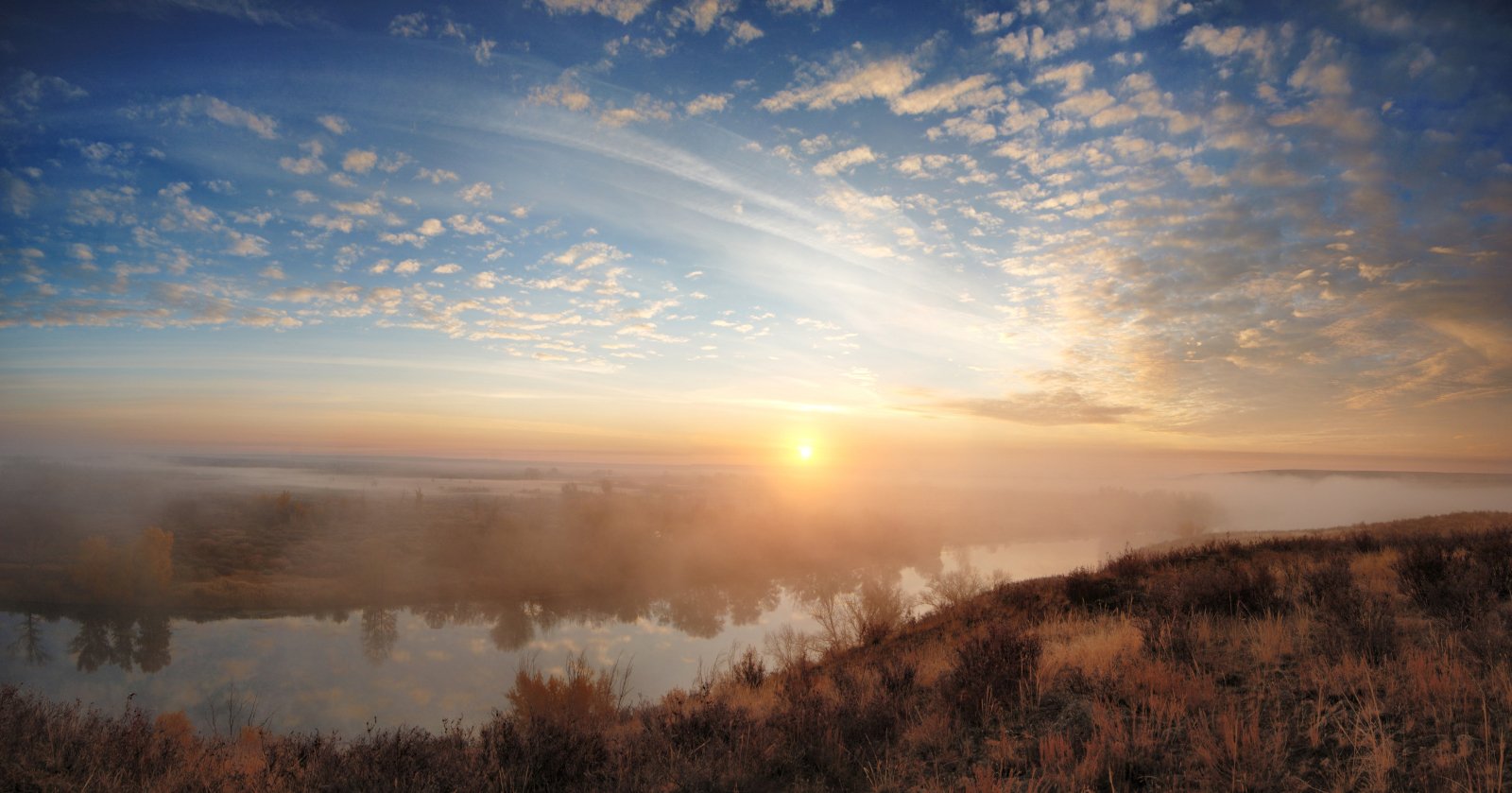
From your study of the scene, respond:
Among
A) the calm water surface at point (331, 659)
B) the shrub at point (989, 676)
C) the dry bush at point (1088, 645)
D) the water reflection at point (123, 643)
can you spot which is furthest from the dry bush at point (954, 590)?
the water reflection at point (123, 643)

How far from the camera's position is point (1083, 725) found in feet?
17.2

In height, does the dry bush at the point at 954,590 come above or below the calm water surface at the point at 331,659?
above

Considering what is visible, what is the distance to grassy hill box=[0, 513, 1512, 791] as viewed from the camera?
4191 mm

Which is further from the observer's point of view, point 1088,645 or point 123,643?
point 123,643

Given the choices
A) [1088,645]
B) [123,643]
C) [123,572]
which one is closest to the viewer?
[1088,645]

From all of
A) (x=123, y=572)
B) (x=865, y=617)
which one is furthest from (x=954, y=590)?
(x=123, y=572)

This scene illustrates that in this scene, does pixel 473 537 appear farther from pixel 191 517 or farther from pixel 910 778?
pixel 910 778

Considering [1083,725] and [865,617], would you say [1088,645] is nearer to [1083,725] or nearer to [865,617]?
[1083,725]

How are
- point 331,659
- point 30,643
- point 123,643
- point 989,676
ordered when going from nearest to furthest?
point 989,676 → point 331,659 → point 30,643 → point 123,643

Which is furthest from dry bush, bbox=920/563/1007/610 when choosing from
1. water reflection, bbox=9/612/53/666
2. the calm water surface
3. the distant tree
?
the distant tree

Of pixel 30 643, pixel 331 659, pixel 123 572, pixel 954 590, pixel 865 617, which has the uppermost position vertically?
pixel 954 590

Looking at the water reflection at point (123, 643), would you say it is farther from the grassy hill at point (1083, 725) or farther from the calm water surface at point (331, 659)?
the grassy hill at point (1083, 725)

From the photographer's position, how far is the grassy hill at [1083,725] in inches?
165

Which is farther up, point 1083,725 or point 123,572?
point 1083,725
